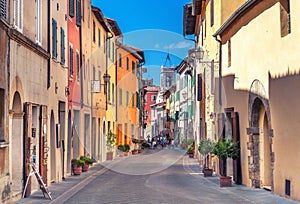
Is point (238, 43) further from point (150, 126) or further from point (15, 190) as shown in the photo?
point (150, 126)

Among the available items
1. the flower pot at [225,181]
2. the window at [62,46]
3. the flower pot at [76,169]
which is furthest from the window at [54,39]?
the flower pot at [225,181]

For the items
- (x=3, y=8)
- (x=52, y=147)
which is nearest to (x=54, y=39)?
(x=52, y=147)

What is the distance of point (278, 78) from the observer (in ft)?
45.4

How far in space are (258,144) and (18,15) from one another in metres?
8.56

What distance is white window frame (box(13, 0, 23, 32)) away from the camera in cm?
1352

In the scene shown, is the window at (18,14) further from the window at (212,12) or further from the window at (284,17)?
the window at (212,12)

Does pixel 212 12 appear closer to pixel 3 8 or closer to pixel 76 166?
pixel 76 166

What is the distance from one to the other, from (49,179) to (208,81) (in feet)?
36.4

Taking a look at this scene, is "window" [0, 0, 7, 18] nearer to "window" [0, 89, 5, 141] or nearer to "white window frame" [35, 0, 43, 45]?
"window" [0, 89, 5, 141]

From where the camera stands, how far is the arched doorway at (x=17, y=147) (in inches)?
555

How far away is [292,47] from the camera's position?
41.7 ft

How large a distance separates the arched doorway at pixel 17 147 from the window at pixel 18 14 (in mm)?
1987

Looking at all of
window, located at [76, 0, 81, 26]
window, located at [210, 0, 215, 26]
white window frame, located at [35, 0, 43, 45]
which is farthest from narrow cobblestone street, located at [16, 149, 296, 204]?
window, located at [76, 0, 81, 26]

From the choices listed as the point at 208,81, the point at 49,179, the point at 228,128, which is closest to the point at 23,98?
the point at 49,179
